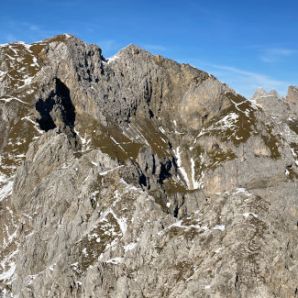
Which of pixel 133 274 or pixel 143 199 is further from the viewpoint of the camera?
pixel 143 199

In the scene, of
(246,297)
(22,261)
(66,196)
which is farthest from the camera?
(66,196)

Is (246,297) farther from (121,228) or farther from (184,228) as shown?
(121,228)

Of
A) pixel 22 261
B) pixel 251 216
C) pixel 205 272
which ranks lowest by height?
pixel 22 261

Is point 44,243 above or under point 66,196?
under

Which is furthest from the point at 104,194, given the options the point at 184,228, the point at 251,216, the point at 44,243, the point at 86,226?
the point at 251,216

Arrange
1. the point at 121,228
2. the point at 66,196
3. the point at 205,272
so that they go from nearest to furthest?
the point at 205,272 < the point at 121,228 < the point at 66,196

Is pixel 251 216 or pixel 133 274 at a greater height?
pixel 251 216

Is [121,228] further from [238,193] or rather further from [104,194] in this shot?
[238,193]

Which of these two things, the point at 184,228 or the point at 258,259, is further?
the point at 184,228

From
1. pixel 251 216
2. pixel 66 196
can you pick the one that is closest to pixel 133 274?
pixel 251 216
